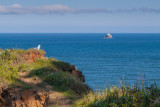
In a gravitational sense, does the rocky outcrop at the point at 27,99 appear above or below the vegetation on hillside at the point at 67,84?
below

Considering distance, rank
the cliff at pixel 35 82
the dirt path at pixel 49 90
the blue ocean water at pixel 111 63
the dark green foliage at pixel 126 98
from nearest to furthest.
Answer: the dark green foliage at pixel 126 98
the cliff at pixel 35 82
the dirt path at pixel 49 90
the blue ocean water at pixel 111 63

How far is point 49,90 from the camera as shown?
34.8 feet

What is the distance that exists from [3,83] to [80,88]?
11.3ft

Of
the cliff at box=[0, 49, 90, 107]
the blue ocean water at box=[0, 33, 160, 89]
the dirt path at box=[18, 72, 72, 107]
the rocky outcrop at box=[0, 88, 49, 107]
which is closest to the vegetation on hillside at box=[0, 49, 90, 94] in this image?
the cliff at box=[0, 49, 90, 107]

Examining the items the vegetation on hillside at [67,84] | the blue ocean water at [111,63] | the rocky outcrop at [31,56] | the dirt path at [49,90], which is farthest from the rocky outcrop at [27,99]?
the rocky outcrop at [31,56]

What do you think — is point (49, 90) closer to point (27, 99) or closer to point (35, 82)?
point (35, 82)

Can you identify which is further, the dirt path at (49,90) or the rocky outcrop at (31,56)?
the rocky outcrop at (31,56)

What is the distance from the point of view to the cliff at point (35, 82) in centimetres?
881

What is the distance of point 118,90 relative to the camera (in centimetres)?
834

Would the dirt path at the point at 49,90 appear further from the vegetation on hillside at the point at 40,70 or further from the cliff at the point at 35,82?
the vegetation on hillside at the point at 40,70

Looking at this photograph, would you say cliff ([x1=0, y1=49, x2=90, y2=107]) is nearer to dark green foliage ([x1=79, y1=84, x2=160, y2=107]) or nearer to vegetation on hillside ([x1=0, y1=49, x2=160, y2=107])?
vegetation on hillside ([x1=0, y1=49, x2=160, y2=107])

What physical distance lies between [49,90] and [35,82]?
4.51ft

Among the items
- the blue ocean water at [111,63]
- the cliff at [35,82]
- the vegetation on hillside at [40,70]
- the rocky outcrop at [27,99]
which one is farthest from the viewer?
the blue ocean water at [111,63]

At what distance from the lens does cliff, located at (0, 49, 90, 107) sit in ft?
28.9
